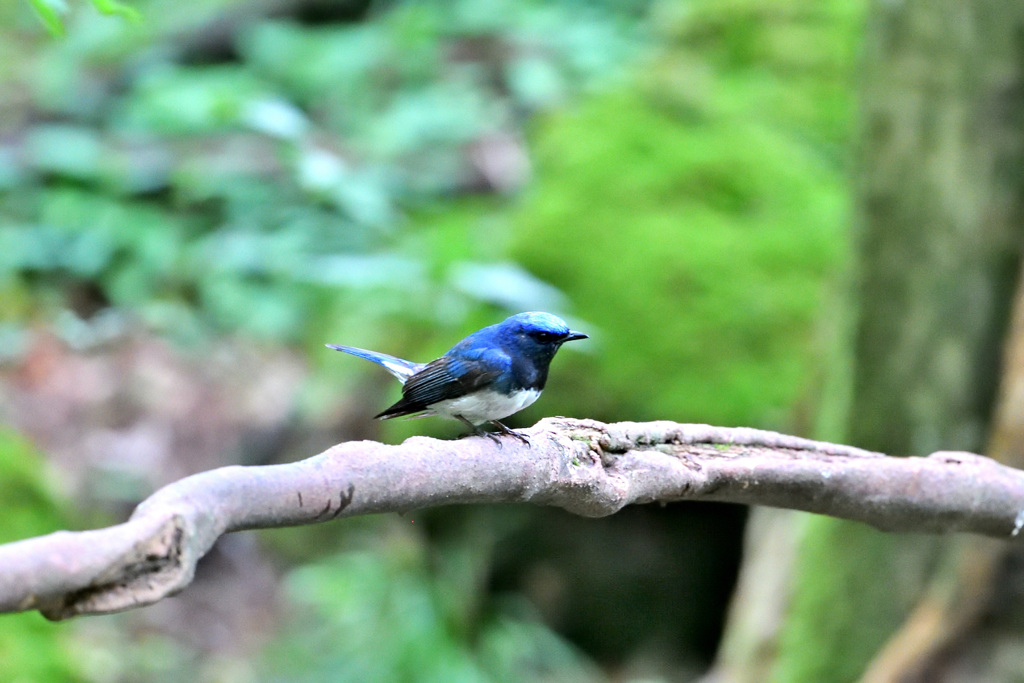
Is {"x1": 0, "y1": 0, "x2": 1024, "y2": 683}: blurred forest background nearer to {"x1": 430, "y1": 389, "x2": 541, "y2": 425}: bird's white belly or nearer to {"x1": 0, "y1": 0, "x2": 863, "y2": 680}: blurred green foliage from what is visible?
{"x1": 0, "y1": 0, "x2": 863, "y2": 680}: blurred green foliage

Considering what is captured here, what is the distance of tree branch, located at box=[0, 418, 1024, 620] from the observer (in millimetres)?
1372

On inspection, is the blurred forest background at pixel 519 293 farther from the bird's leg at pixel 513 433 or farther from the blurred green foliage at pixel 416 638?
the bird's leg at pixel 513 433

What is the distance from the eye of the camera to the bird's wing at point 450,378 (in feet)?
8.98

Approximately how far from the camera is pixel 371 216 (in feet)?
20.9

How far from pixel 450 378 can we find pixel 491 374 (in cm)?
12

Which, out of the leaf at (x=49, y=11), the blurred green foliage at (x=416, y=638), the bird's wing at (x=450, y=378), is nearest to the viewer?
the leaf at (x=49, y=11)

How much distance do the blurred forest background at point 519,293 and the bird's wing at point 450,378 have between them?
172 cm

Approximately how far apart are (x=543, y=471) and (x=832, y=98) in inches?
216

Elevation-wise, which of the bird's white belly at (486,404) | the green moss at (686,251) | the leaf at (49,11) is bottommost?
the green moss at (686,251)

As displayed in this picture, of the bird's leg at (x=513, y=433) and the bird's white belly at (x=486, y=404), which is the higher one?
the bird's leg at (x=513, y=433)

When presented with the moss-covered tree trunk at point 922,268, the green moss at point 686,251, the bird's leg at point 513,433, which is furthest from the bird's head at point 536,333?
the green moss at point 686,251

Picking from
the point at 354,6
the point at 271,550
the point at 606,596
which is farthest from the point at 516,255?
the point at 354,6

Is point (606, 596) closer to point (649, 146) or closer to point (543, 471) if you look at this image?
point (649, 146)

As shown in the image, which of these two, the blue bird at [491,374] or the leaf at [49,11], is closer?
the leaf at [49,11]
